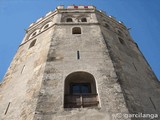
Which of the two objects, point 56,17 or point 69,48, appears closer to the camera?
point 69,48

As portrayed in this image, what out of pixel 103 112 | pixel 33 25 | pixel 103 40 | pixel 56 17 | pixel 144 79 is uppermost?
pixel 33 25

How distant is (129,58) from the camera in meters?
13.3

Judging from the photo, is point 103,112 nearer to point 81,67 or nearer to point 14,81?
point 81,67

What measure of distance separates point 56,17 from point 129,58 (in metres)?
7.66

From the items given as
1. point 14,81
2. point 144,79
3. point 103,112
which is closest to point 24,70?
point 14,81

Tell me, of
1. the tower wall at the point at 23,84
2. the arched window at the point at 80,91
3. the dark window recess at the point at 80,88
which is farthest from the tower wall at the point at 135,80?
the tower wall at the point at 23,84

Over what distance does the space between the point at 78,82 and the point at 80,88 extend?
0.38m

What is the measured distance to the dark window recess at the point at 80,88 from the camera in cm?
1024

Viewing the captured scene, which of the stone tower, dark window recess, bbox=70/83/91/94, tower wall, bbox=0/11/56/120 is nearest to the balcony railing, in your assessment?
the stone tower

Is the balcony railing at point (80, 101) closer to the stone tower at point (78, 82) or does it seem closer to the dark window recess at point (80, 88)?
the stone tower at point (78, 82)

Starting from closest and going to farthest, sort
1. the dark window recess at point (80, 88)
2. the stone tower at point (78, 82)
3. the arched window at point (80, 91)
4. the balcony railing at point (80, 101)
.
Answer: the stone tower at point (78, 82)
the balcony railing at point (80, 101)
the arched window at point (80, 91)
the dark window recess at point (80, 88)

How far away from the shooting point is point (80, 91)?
10.3 meters

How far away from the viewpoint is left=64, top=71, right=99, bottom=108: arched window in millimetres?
9034

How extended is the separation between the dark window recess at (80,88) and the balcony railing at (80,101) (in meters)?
0.67
